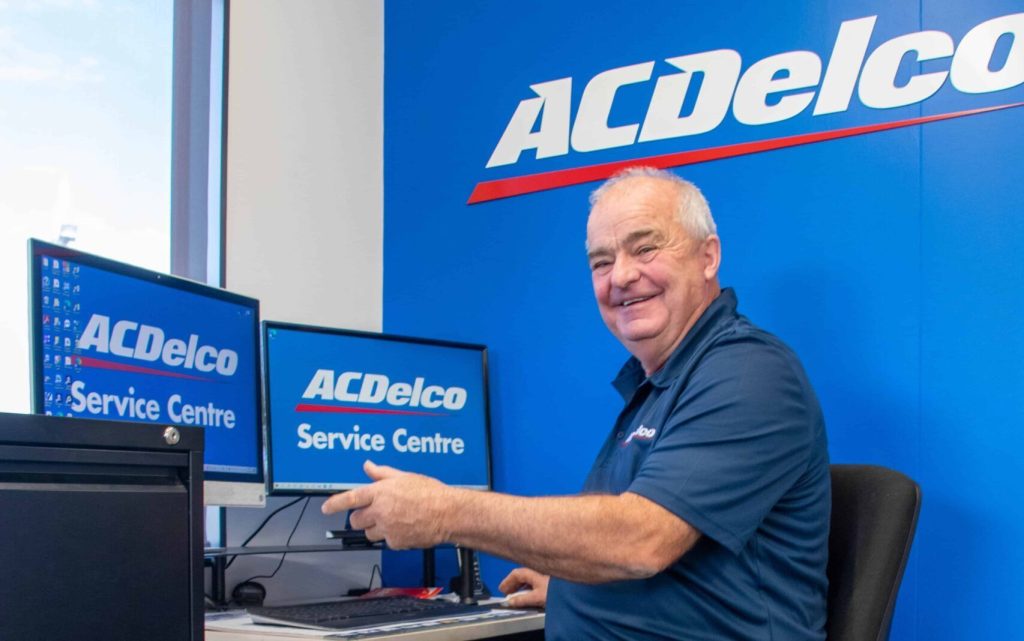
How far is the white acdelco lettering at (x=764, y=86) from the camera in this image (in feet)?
6.84

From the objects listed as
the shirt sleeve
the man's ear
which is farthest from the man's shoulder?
the man's ear

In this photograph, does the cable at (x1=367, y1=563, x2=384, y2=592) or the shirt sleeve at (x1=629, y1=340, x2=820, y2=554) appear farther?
the cable at (x1=367, y1=563, x2=384, y2=592)

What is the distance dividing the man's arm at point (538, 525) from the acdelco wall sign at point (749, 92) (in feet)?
3.59

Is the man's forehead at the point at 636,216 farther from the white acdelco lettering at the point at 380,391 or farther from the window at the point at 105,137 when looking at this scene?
the window at the point at 105,137

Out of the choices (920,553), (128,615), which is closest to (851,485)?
(920,553)

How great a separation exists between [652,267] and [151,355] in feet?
3.15

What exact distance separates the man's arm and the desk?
24 cm

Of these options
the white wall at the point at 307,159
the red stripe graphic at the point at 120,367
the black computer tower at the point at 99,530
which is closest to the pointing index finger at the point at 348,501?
the black computer tower at the point at 99,530

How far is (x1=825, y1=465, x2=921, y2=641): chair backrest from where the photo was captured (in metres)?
1.54

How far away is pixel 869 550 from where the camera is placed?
5.22 ft

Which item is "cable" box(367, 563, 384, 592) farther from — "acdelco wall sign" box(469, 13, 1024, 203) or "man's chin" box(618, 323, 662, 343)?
"man's chin" box(618, 323, 662, 343)

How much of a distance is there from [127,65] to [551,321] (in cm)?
116

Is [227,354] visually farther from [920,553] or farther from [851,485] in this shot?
[920,553]

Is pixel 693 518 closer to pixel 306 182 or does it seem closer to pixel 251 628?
pixel 251 628
